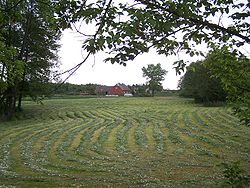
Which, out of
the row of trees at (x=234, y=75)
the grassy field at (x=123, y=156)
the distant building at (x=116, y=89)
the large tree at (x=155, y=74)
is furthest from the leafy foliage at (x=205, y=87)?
the distant building at (x=116, y=89)

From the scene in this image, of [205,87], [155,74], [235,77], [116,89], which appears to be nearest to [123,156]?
[235,77]

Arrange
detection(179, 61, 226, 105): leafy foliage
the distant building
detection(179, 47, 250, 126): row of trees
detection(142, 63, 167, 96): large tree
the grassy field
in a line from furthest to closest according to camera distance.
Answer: the distant building
detection(142, 63, 167, 96): large tree
detection(179, 61, 226, 105): leafy foliage
the grassy field
detection(179, 47, 250, 126): row of trees

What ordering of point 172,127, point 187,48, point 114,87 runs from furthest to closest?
point 114,87 → point 172,127 → point 187,48

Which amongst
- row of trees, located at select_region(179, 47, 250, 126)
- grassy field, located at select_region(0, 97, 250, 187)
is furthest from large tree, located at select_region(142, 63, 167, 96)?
row of trees, located at select_region(179, 47, 250, 126)

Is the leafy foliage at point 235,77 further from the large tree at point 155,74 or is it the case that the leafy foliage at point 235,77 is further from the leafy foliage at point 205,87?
the large tree at point 155,74

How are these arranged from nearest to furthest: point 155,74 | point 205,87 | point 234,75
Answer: point 234,75 < point 205,87 < point 155,74

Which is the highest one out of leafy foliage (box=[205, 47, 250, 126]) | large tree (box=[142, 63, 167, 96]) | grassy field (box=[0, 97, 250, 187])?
large tree (box=[142, 63, 167, 96])

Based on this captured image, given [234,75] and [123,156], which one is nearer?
[234,75]

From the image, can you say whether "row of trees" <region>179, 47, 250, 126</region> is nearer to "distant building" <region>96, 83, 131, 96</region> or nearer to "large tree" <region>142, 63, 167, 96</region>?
"large tree" <region>142, 63, 167, 96</region>

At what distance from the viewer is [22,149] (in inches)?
525

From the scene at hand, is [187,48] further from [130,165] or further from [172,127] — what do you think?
[172,127]

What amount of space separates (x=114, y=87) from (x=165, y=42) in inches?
4285

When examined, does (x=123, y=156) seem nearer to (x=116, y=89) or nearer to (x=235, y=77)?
(x=235, y=77)

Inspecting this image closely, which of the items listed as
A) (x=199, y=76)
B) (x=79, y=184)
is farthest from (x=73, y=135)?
(x=199, y=76)
